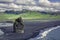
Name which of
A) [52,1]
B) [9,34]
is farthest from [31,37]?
[52,1]

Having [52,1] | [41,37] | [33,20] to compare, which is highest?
[52,1]

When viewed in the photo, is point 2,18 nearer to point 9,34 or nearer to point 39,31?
point 9,34

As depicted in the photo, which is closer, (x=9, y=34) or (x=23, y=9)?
(x=9, y=34)

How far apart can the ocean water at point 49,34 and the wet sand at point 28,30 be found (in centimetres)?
18

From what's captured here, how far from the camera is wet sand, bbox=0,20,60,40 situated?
6.82 m

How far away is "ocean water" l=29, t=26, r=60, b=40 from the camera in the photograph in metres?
6.78

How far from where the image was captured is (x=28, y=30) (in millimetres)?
7211

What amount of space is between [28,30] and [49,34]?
2.55ft

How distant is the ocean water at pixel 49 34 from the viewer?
6.78 metres

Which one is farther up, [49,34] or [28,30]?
[28,30]

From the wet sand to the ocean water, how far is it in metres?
0.18

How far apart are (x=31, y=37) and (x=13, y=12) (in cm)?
124

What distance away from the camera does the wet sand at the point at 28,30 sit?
6816 mm

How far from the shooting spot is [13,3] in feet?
24.7
